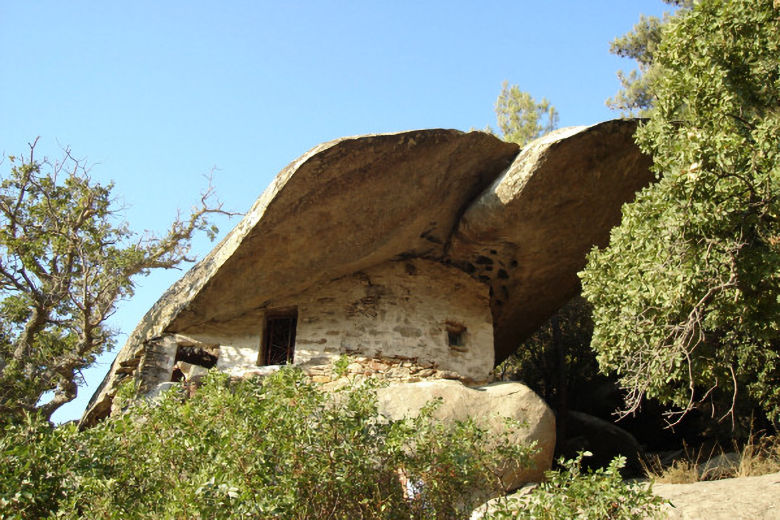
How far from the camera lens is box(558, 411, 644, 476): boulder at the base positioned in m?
11.4

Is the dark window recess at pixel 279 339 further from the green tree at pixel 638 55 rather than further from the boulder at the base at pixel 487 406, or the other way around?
the green tree at pixel 638 55

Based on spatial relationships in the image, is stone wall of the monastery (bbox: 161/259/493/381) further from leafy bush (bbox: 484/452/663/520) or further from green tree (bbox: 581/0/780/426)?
leafy bush (bbox: 484/452/663/520)

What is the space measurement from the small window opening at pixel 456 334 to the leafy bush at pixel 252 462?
→ 447 cm

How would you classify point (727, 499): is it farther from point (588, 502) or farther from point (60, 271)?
point (60, 271)

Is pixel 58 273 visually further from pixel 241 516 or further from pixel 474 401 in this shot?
pixel 241 516

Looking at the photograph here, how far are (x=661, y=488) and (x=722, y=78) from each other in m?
3.78

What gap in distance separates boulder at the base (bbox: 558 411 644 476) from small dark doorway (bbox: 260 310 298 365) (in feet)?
15.3

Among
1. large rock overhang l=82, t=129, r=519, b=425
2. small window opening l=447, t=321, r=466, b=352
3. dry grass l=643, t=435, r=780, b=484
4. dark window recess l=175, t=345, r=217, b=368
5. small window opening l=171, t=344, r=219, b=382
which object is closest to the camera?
dry grass l=643, t=435, r=780, b=484

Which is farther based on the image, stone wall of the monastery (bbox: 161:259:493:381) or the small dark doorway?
the small dark doorway

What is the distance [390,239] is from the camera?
9867mm

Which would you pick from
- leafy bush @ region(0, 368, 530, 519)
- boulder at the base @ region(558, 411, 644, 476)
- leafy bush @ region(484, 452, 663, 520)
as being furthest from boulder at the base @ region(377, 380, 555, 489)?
leafy bush @ region(484, 452, 663, 520)

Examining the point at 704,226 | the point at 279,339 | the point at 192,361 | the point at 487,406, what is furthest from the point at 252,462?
the point at 192,361

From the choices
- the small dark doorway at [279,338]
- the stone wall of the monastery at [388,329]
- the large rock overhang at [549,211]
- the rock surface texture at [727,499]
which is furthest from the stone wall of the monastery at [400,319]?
the rock surface texture at [727,499]

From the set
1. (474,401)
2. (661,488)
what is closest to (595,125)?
(474,401)
